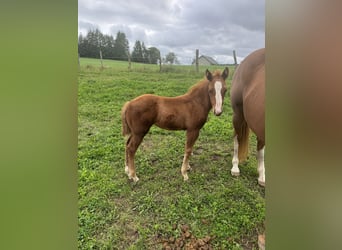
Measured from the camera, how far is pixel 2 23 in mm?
447

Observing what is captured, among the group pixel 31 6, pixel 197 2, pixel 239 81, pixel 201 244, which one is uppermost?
pixel 197 2

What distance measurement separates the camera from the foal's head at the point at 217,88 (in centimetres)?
92

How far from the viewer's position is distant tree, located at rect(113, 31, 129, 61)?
2.80ft

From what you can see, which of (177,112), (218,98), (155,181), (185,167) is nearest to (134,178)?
(155,181)

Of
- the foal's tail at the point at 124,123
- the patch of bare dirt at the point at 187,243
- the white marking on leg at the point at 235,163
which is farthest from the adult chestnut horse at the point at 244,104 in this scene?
the foal's tail at the point at 124,123

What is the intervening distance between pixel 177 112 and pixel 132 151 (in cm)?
24

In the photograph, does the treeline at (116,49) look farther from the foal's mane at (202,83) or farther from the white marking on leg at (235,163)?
the white marking on leg at (235,163)

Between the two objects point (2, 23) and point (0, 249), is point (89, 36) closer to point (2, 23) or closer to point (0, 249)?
point (2, 23)

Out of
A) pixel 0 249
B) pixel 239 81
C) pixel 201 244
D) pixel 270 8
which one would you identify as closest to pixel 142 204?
pixel 201 244

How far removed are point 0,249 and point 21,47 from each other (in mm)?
376

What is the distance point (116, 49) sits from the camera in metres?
0.86

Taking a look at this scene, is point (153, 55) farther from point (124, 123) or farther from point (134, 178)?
point (134, 178)

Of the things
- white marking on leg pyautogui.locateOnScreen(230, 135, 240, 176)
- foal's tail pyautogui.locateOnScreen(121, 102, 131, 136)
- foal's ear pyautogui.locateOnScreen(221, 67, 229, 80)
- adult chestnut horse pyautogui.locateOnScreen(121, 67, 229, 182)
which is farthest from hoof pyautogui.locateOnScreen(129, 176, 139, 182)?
foal's ear pyautogui.locateOnScreen(221, 67, 229, 80)

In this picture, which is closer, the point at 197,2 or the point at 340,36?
the point at 340,36
